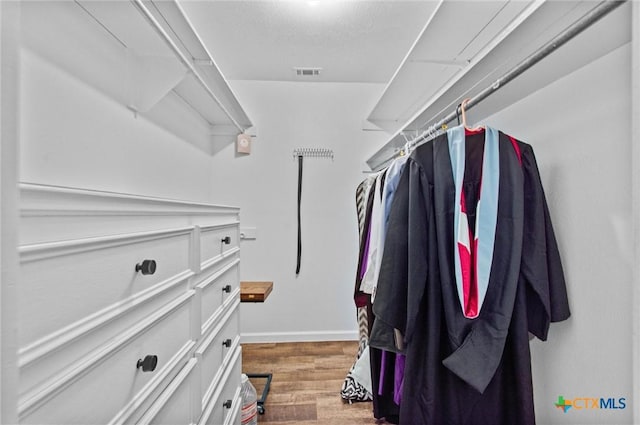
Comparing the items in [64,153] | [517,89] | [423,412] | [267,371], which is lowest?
[267,371]

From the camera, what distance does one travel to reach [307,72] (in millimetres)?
2365

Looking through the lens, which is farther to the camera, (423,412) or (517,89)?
Result: (517,89)

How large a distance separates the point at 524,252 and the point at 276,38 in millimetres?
1963

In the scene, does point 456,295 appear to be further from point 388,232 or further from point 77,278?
point 77,278

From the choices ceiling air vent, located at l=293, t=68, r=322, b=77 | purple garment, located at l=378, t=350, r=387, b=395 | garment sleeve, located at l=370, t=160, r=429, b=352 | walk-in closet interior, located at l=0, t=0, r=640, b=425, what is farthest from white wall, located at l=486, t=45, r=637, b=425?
ceiling air vent, located at l=293, t=68, r=322, b=77

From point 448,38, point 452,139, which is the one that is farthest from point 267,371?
point 448,38

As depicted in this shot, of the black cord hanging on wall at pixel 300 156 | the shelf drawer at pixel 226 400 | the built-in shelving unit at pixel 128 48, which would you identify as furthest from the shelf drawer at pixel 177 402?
the black cord hanging on wall at pixel 300 156

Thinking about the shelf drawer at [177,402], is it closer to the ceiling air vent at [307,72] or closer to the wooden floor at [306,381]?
the wooden floor at [306,381]

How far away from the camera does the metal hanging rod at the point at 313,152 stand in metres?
2.50

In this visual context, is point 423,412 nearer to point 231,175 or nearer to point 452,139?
point 452,139

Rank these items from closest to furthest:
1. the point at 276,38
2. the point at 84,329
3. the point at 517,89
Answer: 1. the point at 84,329
2. the point at 517,89
3. the point at 276,38

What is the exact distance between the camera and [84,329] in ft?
1.42

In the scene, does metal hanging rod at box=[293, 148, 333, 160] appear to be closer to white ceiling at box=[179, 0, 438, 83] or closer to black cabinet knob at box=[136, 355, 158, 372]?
white ceiling at box=[179, 0, 438, 83]

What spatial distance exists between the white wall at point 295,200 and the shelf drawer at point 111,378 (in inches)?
68.4
